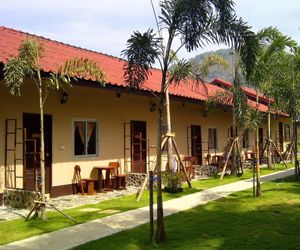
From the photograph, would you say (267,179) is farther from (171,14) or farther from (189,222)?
(171,14)

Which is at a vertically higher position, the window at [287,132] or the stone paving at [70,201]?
the window at [287,132]

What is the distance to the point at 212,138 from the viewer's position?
68.0 feet

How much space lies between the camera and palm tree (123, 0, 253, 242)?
641cm

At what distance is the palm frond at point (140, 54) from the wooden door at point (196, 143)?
1153 cm

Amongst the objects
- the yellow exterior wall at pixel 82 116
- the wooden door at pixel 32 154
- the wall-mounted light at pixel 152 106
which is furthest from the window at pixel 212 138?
the wooden door at pixel 32 154

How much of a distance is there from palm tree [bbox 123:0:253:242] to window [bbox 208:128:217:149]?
1352 cm

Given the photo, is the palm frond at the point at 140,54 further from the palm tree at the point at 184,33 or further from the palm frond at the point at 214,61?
the palm frond at the point at 214,61

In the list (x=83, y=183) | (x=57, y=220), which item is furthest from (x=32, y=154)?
(x=57, y=220)

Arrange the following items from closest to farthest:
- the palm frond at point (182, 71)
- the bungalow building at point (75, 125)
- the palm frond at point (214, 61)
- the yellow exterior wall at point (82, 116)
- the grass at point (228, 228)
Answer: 1. the grass at point (228, 228)
2. the palm frond at point (182, 71)
3. the bungalow building at point (75, 125)
4. the yellow exterior wall at point (82, 116)
5. the palm frond at point (214, 61)

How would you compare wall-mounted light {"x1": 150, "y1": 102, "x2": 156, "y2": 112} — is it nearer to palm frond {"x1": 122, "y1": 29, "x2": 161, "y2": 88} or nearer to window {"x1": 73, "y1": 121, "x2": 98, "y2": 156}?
window {"x1": 73, "y1": 121, "x2": 98, "y2": 156}

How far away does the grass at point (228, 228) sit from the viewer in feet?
20.1

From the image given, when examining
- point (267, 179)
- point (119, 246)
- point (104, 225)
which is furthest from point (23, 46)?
point (267, 179)

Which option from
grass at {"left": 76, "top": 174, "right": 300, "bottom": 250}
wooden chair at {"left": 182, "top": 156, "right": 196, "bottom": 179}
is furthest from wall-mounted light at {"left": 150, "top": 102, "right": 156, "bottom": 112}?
grass at {"left": 76, "top": 174, "right": 300, "bottom": 250}

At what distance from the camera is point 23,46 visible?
26.0 feet
